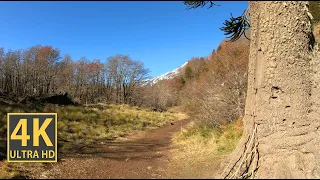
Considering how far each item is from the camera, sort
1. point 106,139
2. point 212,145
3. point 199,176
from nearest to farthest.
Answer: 1. point 199,176
2. point 212,145
3. point 106,139

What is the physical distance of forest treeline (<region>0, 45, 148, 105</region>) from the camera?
29016mm

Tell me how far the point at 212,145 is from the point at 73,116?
1022cm

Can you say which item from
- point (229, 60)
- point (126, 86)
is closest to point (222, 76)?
point (229, 60)

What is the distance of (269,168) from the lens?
4.98 meters

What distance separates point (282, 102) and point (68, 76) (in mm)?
29510

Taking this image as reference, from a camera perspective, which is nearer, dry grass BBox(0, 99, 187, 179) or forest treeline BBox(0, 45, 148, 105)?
dry grass BBox(0, 99, 187, 179)

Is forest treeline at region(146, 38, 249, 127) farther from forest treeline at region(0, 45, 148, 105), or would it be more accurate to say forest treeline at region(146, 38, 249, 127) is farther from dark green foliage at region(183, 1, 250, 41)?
forest treeline at region(0, 45, 148, 105)

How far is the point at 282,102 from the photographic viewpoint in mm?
5199

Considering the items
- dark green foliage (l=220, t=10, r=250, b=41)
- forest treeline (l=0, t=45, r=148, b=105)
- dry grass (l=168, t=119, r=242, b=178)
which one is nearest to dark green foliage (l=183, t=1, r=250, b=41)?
dark green foliage (l=220, t=10, r=250, b=41)

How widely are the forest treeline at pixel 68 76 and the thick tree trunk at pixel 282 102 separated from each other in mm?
22000

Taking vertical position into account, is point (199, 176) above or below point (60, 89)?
below

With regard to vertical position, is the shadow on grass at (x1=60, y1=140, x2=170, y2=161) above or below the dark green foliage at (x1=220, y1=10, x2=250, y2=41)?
below

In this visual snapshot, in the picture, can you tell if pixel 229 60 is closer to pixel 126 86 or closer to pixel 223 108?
pixel 223 108

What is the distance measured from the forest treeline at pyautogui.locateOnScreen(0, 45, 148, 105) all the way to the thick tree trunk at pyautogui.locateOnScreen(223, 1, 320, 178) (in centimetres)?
2200
